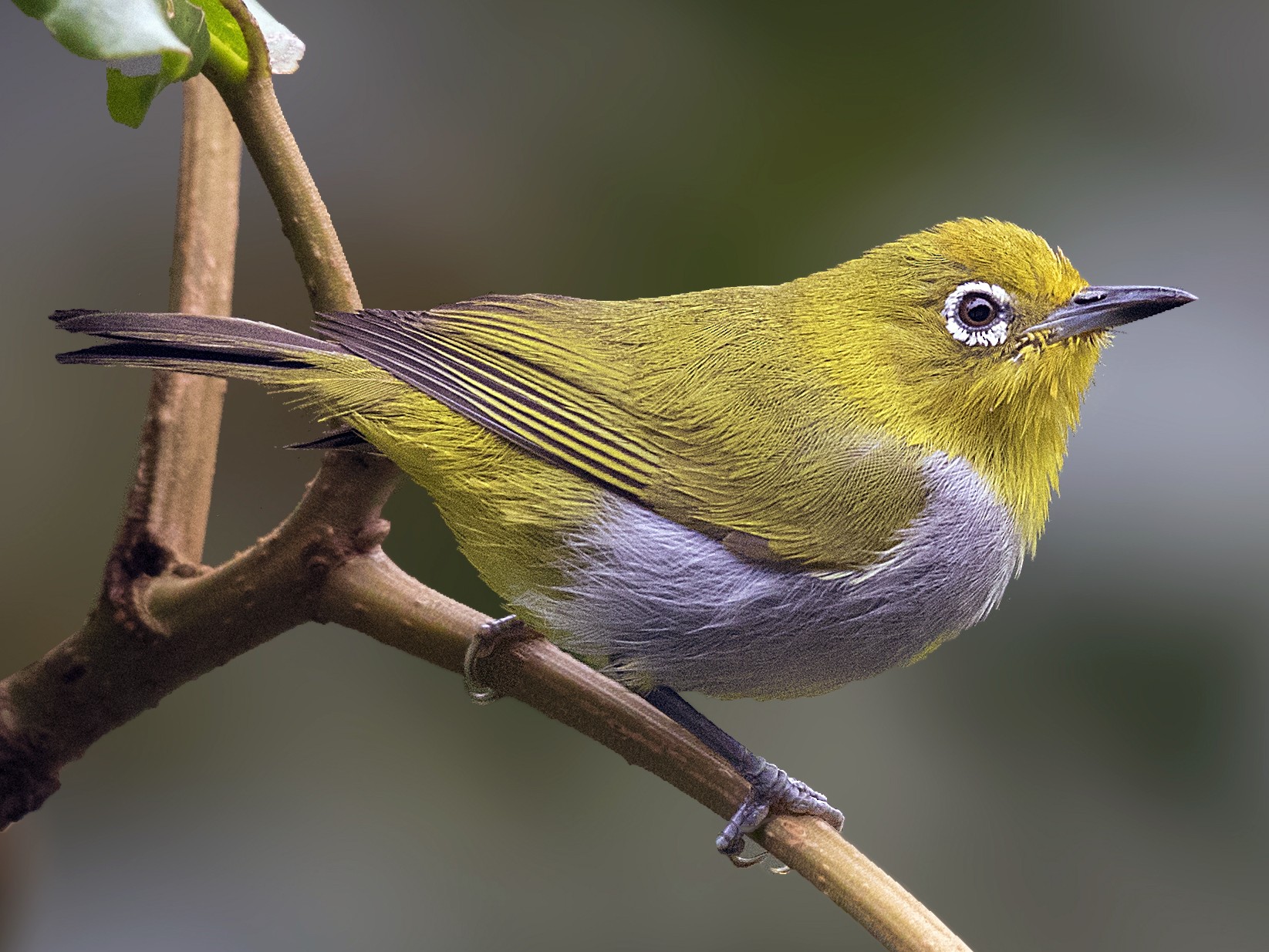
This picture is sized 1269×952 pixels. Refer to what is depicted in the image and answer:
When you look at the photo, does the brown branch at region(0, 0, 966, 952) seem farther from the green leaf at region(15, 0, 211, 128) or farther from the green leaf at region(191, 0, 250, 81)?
the green leaf at region(15, 0, 211, 128)

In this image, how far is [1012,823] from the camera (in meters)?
2.64

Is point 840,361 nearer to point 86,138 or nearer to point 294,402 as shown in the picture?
point 294,402

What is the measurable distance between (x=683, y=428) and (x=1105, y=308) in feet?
2.28

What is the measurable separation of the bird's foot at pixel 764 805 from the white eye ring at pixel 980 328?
786mm

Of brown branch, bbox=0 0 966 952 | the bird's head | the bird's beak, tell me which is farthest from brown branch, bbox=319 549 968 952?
the bird's beak

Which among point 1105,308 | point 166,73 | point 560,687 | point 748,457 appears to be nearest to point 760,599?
point 748,457

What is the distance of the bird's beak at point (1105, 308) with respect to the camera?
1974 millimetres

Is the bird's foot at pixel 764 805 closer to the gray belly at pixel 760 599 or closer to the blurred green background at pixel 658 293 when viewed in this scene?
the gray belly at pixel 760 599

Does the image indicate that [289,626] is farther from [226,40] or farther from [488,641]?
[226,40]

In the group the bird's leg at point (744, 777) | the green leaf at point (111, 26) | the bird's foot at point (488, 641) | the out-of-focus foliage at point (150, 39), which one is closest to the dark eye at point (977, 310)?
the bird's leg at point (744, 777)

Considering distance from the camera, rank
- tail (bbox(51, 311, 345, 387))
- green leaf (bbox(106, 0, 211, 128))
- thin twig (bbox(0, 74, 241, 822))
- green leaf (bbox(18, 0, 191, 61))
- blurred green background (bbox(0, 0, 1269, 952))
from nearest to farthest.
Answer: green leaf (bbox(18, 0, 191, 61)) < green leaf (bbox(106, 0, 211, 128)) < tail (bbox(51, 311, 345, 387)) < thin twig (bbox(0, 74, 241, 822)) < blurred green background (bbox(0, 0, 1269, 952))

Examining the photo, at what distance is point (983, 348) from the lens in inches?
83.0

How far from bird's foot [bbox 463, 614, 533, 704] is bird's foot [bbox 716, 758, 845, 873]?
45 centimetres

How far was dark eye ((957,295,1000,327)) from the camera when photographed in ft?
6.92
